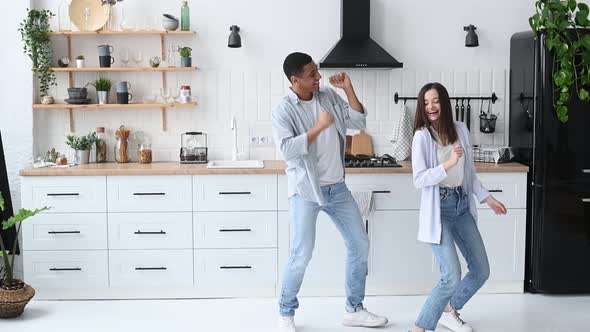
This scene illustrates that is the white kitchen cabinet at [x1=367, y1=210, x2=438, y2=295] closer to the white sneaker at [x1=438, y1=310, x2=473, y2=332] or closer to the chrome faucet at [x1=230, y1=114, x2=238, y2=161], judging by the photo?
the white sneaker at [x1=438, y1=310, x2=473, y2=332]

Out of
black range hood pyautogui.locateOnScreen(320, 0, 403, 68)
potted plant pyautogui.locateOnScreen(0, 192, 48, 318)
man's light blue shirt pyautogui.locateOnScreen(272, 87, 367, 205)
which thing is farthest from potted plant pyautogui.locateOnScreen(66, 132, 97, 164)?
man's light blue shirt pyautogui.locateOnScreen(272, 87, 367, 205)

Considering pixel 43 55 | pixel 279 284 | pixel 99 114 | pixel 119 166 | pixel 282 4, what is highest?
pixel 282 4

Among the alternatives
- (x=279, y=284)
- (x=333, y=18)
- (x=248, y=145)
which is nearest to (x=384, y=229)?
(x=279, y=284)

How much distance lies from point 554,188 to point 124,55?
3107 mm

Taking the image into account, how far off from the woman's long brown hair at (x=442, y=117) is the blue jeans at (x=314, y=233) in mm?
610

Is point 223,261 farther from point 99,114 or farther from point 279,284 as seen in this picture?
point 99,114

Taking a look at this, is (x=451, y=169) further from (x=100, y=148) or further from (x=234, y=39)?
(x=100, y=148)

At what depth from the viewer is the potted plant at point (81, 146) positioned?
18.4 ft

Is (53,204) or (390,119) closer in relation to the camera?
(53,204)

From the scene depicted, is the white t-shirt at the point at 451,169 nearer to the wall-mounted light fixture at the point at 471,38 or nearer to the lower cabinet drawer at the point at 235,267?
the lower cabinet drawer at the point at 235,267

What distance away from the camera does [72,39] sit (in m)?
Result: 5.74

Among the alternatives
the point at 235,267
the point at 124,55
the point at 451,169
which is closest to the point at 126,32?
the point at 124,55

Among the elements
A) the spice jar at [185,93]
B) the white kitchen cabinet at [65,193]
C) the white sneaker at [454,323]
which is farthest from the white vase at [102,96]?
the white sneaker at [454,323]

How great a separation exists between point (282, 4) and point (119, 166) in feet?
5.40
